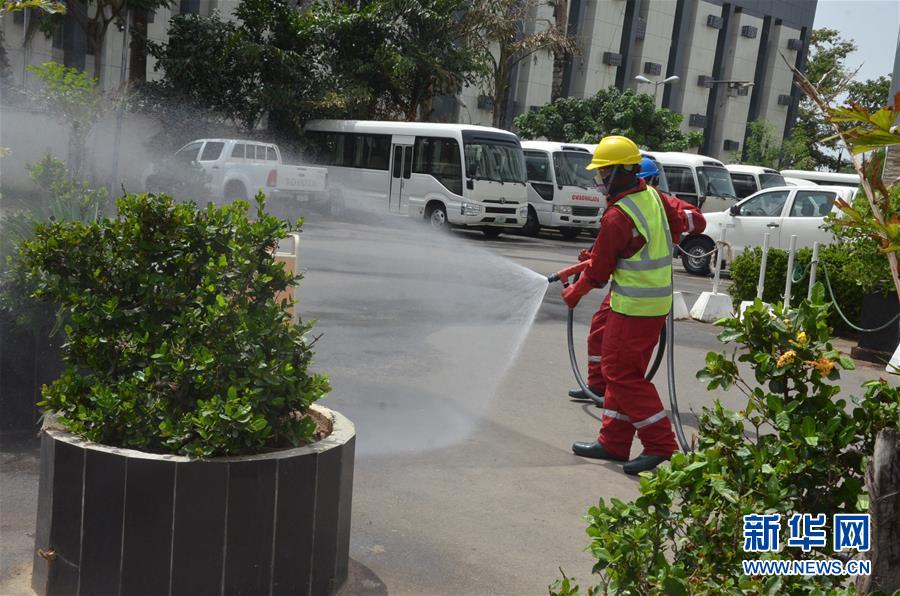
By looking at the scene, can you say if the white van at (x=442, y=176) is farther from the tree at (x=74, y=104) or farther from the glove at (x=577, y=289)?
the glove at (x=577, y=289)

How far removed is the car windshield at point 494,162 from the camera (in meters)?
23.2

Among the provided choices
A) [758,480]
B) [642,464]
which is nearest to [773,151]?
[642,464]

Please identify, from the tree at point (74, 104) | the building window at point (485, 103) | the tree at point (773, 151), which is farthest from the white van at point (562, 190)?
the tree at point (773, 151)

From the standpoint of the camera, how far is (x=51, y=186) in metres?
5.67

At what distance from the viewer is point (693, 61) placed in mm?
47156

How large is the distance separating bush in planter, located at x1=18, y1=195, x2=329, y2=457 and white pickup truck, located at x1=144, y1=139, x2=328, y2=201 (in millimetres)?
18537

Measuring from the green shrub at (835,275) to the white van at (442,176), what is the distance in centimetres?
1012

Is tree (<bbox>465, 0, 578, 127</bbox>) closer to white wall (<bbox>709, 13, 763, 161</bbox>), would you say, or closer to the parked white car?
the parked white car

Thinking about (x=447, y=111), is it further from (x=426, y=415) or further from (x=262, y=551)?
(x=262, y=551)

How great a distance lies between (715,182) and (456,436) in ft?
71.2

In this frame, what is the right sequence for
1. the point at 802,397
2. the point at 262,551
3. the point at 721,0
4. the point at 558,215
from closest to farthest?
the point at 802,397, the point at 262,551, the point at 558,215, the point at 721,0

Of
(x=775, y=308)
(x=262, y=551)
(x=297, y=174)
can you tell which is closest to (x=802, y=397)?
(x=775, y=308)

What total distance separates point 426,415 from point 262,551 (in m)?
3.26

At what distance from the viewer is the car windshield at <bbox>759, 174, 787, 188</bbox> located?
28.7 meters
